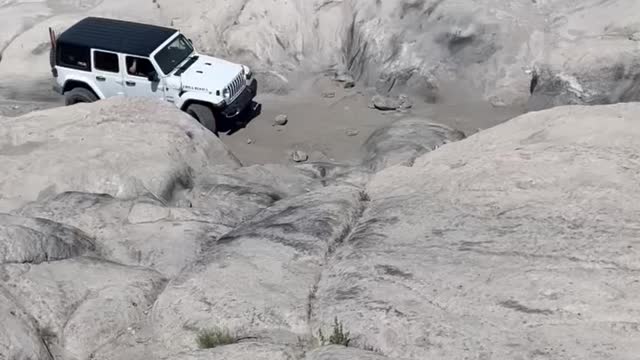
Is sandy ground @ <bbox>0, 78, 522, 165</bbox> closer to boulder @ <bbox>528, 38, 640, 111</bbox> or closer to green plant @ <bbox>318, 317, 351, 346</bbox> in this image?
boulder @ <bbox>528, 38, 640, 111</bbox>

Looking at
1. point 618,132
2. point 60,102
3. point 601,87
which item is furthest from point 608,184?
point 60,102

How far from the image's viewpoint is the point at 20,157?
13.6m

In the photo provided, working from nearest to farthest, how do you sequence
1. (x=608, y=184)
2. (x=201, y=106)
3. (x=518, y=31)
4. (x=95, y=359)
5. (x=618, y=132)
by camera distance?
(x=95, y=359), (x=608, y=184), (x=618, y=132), (x=201, y=106), (x=518, y=31)

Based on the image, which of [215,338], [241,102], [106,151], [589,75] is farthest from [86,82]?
[215,338]

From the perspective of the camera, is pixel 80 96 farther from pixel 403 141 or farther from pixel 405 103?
pixel 403 141

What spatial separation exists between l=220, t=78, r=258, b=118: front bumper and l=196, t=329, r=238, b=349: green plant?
9188 mm

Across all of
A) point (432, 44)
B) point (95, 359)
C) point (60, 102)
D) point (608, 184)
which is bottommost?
point (60, 102)

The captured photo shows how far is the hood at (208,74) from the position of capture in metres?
16.5

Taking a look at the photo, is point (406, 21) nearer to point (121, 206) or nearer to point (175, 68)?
point (175, 68)

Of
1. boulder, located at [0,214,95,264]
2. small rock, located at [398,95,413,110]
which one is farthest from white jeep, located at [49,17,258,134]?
boulder, located at [0,214,95,264]

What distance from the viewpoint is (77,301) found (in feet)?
28.2

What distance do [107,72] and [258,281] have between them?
383 inches

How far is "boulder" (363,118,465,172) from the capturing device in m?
13.8

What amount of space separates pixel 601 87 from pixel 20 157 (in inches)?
449
